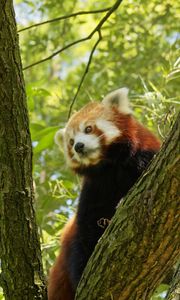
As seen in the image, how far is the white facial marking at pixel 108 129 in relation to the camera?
4121 mm

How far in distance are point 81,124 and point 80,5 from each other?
594 cm

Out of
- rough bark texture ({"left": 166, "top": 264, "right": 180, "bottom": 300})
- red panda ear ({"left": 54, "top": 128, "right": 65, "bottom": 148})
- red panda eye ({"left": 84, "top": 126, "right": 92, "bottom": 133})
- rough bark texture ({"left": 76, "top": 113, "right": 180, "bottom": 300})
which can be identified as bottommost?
rough bark texture ({"left": 166, "top": 264, "right": 180, "bottom": 300})

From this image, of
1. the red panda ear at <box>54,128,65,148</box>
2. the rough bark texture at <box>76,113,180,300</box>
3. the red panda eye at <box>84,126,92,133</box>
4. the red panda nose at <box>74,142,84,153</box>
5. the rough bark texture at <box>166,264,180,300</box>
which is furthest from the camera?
the red panda ear at <box>54,128,65,148</box>

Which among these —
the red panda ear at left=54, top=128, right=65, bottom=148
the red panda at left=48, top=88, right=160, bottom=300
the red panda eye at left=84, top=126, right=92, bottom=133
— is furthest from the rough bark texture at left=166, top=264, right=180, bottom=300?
the red panda ear at left=54, top=128, right=65, bottom=148

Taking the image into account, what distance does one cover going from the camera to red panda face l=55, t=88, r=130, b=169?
4.10 meters

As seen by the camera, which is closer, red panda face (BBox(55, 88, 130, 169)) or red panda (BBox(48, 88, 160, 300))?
red panda (BBox(48, 88, 160, 300))

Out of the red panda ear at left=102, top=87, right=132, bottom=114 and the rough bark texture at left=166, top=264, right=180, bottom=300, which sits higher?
the red panda ear at left=102, top=87, right=132, bottom=114

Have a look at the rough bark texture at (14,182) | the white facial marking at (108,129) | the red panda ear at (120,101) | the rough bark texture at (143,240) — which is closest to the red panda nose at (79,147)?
the white facial marking at (108,129)

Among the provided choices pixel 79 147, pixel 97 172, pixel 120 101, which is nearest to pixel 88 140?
pixel 79 147

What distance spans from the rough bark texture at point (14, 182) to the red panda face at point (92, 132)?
99 cm

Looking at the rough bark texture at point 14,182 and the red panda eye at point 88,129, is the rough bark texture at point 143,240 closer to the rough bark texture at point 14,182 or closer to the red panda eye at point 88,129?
the rough bark texture at point 14,182

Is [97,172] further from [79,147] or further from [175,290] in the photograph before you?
[175,290]

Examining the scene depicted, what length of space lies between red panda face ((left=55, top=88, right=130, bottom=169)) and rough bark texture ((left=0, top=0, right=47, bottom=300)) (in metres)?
0.99

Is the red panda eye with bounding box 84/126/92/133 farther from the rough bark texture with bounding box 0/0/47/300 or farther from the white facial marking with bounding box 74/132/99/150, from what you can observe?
the rough bark texture with bounding box 0/0/47/300
